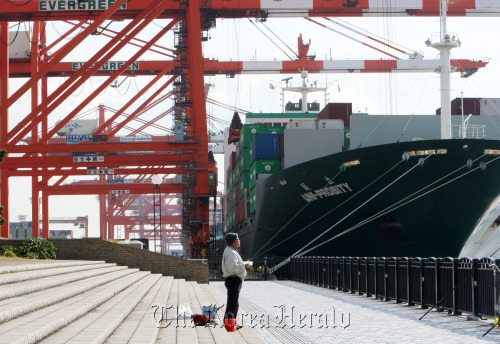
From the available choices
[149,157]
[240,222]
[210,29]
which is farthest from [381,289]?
→ [240,222]

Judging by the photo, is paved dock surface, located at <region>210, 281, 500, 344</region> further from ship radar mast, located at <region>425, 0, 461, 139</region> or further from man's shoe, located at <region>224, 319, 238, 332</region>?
ship radar mast, located at <region>425, 0, 461, 139</region>

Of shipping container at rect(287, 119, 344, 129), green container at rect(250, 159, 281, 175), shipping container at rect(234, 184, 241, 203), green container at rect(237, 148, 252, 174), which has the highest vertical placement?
shipping container at rect(287, 119, 344, 129)

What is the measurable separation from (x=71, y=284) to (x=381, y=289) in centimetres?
730

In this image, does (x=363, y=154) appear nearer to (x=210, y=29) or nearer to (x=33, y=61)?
(x=210, y=29)

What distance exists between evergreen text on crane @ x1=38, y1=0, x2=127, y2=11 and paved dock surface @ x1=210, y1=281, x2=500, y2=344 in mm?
18592

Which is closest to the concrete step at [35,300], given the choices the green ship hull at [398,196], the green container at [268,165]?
the green ship hull at [398,196]

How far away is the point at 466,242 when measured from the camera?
78.2ft

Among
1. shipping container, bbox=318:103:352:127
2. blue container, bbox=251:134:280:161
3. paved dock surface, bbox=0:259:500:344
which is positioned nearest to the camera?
paved dock surface, bbox=0:259:500:344

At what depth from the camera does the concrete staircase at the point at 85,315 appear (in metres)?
6.91

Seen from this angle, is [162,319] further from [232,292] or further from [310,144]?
[310,144]

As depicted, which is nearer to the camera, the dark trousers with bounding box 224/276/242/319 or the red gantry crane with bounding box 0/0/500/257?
the dark trousers with bounding box 224/276/242/319

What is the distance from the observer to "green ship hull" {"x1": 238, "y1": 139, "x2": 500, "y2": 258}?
23.5 m

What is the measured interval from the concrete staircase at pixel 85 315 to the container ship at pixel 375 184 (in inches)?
514

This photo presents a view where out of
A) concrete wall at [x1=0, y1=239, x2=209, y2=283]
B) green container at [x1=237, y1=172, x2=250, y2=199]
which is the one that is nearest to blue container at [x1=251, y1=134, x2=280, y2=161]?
green container at [x1=237, y1=172, x2=250, y2=199]
